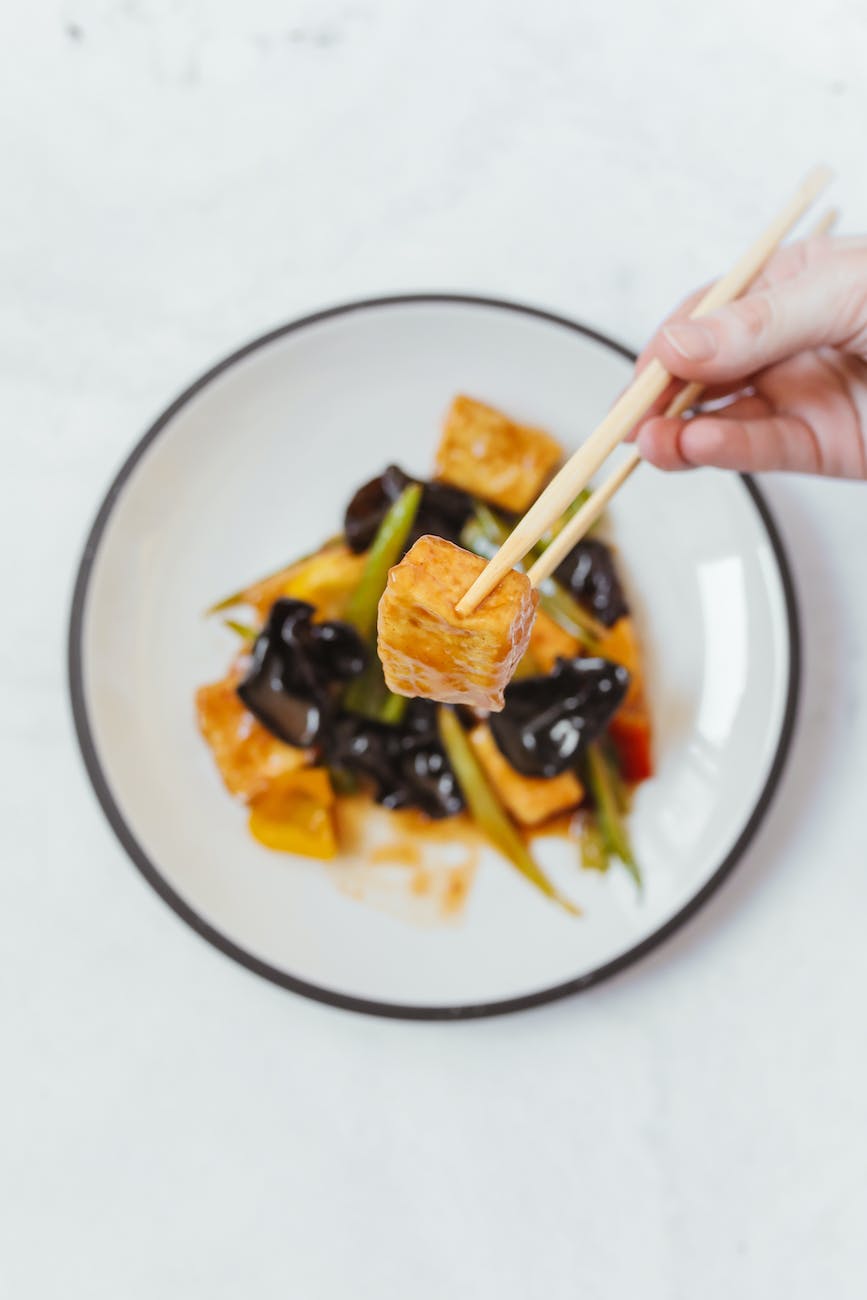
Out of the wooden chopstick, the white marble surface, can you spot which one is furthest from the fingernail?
the white marble surface

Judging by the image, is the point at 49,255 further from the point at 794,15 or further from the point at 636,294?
the point at 794,15

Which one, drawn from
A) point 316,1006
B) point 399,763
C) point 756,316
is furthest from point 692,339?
point 316,1006

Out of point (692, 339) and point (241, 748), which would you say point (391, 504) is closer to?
point (241, 748)

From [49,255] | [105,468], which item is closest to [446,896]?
[105,468]

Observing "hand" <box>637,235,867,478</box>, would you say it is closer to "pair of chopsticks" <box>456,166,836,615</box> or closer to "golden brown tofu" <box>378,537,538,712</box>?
"pair of chopsticks" <box>456,166,836,615</box>

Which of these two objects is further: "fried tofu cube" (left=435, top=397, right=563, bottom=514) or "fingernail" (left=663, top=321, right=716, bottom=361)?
"fried tofu cube" (left=435, top=397, right=563, bottom=514)

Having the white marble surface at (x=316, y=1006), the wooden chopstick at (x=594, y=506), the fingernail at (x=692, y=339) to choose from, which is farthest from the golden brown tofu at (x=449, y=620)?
the white marble surface at (x=316, y=1006)
